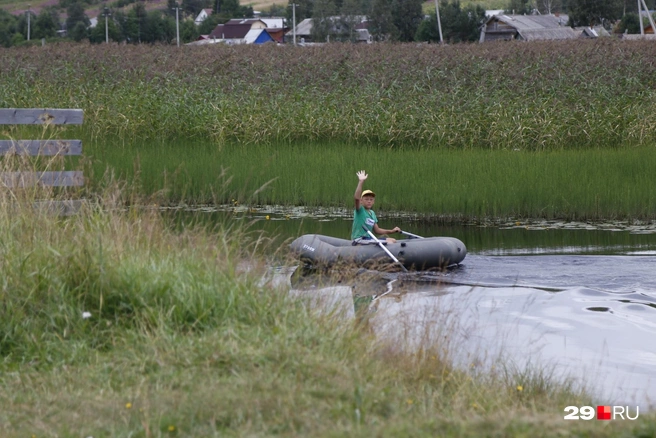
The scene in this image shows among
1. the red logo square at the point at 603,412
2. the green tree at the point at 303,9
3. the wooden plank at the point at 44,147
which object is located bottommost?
the red logo square at the point at 603,412

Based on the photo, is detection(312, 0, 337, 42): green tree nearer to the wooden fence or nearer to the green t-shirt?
the wooden fence

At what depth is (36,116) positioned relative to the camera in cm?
1384

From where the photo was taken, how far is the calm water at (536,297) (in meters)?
8.31

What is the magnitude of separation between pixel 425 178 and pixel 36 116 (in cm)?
739

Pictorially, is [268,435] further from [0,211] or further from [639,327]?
[639,327]

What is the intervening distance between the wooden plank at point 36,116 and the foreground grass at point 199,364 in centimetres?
505

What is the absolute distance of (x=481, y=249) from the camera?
14289mm

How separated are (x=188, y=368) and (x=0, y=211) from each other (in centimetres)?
391

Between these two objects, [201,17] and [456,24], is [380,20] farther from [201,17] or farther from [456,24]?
[201,17]

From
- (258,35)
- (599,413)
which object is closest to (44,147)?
(599,413)

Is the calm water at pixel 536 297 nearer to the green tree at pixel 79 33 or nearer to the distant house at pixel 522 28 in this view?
the distant house at pixel 522 28

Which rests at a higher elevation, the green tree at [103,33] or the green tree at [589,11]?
the green tree at [589,11]

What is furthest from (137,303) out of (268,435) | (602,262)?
(602,262)

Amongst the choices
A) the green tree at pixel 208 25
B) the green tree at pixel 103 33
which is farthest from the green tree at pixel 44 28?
the green tree at pixel 208 25
